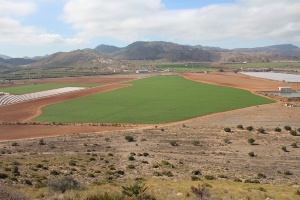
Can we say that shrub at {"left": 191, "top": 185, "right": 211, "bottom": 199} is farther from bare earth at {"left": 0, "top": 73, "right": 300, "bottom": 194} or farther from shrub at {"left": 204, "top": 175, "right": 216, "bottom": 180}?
bare earth at {"left": 0, "top": 73, "right": 300, "bottom": 194}

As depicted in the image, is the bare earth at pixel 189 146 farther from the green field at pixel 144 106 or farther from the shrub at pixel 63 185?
the green field at pixel 144 106

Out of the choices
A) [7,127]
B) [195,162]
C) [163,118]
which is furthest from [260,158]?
[7,127]

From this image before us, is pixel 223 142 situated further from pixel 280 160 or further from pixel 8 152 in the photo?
pixel 8 152

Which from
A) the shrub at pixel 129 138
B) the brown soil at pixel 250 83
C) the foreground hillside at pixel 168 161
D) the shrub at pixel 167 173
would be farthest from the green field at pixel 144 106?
the shrub at pixel 167 173

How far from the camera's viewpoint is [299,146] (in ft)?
136

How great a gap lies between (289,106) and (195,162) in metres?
46.5

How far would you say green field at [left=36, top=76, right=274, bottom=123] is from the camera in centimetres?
6606

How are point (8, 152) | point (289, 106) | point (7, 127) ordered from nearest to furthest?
point (8, 152)
point (7, 127)
point (289, 106)

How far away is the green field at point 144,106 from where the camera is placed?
66062mm

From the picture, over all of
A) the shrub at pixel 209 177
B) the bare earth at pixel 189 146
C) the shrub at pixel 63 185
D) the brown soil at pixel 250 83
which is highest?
the brown soil at pixel 250 83

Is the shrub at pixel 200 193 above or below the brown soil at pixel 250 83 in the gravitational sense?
below

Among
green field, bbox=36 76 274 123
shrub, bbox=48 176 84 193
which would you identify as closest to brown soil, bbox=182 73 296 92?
green field, bbox=36 76 274 123

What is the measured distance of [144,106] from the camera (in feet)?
261

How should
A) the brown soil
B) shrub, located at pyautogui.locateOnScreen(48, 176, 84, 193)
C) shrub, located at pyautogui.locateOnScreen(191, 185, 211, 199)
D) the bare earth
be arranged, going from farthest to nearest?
the brown soil → the bare earth → shrub, located at pyautogui.locateOnScreen(48, 176, 84, 193) → shrub, located at pyautogui.locateOnScreen(191, 185, 211, 199)
